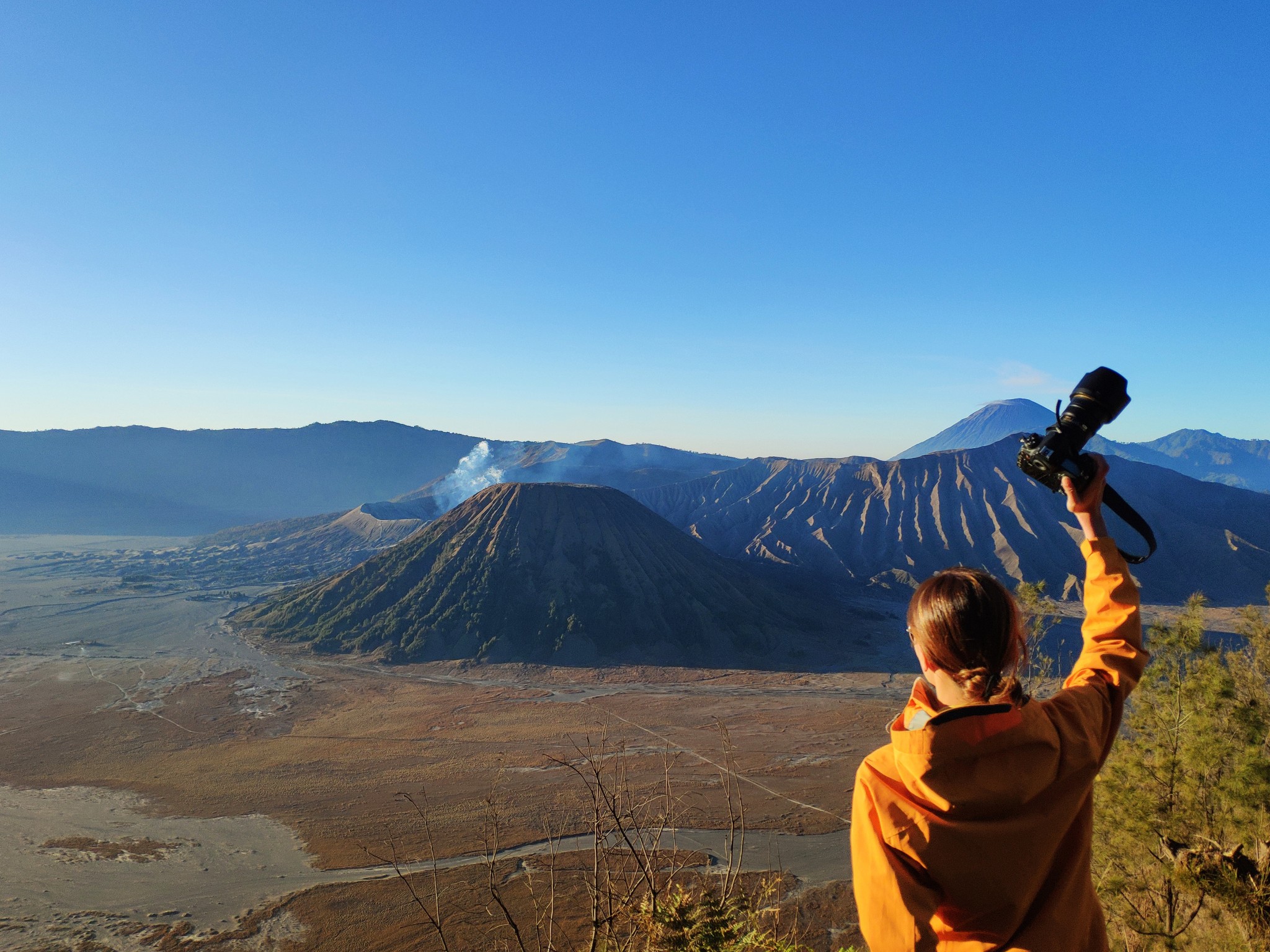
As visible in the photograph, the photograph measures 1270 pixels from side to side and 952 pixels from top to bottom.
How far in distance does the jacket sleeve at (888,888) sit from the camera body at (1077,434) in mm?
1041

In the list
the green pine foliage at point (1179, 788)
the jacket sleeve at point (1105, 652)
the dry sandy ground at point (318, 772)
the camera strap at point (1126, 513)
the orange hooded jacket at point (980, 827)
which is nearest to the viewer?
the orange hooded jacket at point (980, 827)

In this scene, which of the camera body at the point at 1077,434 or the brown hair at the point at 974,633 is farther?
the camera body at the point at 1077,434

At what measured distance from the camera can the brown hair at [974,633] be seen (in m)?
1.43

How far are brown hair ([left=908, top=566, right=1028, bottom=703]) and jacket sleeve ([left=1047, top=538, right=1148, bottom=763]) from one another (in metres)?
0.17

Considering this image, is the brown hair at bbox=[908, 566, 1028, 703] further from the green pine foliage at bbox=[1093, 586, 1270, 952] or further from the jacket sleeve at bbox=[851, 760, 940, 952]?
the green pine foliage at bbox=[1093, 586, 1270, 952]

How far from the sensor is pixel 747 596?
42.8 metres

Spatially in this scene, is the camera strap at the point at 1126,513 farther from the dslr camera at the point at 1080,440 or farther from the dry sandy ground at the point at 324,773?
the dry sandy ground at the point at 324,773

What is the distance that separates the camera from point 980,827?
1.30 m

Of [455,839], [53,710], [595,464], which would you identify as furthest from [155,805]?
[595,464]

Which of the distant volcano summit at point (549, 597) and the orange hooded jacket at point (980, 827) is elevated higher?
the orange hooded jacket at point (980, 827)

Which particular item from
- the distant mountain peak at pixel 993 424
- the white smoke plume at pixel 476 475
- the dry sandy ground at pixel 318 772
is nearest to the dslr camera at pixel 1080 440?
the dry sandy ground at pixel 318 772

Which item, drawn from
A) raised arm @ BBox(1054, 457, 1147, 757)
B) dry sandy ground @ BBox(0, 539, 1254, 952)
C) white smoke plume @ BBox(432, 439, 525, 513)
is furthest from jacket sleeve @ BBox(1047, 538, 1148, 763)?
white smoke plume @ BBox(432, 439, 525, 513)

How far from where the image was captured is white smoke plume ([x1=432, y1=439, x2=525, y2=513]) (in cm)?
9200

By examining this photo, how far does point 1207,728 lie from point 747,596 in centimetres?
3406
